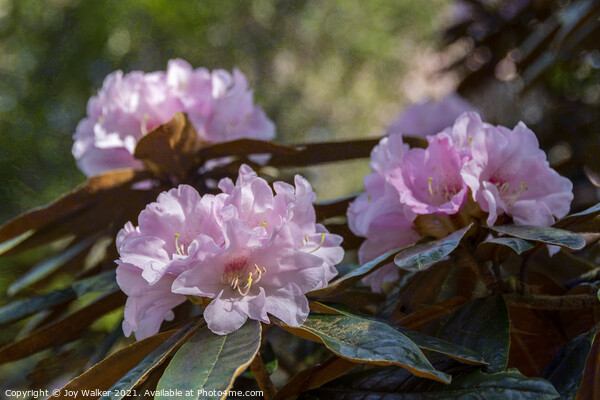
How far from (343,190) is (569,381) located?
2.38 meters

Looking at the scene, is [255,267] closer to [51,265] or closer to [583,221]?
[583,221]

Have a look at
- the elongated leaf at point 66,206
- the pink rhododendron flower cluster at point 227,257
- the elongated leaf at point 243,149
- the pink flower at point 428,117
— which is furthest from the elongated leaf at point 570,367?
the pink flower at point 428,117

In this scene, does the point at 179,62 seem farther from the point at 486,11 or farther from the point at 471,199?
the point at 486,11

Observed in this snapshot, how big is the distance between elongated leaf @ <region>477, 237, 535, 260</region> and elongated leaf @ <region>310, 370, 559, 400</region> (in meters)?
0.11

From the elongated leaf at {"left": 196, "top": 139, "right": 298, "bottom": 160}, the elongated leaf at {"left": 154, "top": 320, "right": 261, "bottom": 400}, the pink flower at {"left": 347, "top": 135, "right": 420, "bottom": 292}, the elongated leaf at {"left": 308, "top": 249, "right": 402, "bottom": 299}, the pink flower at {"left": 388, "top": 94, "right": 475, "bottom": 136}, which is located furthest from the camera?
the pink flower at {"left": 388, "top": 94, "right": 475, "bottom": 136}

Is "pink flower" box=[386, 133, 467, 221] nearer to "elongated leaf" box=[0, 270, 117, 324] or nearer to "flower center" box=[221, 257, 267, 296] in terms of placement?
"flower center" box=[221, 257, 267, 296]

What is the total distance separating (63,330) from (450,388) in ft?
1.64

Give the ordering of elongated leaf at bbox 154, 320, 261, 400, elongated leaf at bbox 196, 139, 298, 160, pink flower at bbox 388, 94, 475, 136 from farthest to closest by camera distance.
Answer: pink flower at bbox 388, 94, 475, 136 → elongated leaf at bbox 196, 139, 298, 160 → elongated leaf at bbox 154, 320, 261, 400

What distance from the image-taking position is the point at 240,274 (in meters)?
0.51

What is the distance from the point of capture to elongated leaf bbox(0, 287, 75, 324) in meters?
0.78

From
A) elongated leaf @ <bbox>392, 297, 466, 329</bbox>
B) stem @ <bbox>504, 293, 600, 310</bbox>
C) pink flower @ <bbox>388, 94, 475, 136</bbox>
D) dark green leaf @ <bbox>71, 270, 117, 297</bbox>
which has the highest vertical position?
stem @ <bbox>504, 293, 600, 310</bbox>

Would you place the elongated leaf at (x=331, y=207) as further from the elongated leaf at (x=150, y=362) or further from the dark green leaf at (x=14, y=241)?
the dark green leaf at (x=14, y=241)

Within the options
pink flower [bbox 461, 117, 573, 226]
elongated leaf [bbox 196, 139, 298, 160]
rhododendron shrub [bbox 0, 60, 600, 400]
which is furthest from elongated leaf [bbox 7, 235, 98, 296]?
pink flower [bbox 461, 117, 573, 226]

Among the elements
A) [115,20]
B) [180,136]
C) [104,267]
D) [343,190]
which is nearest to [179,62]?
[180,136]
